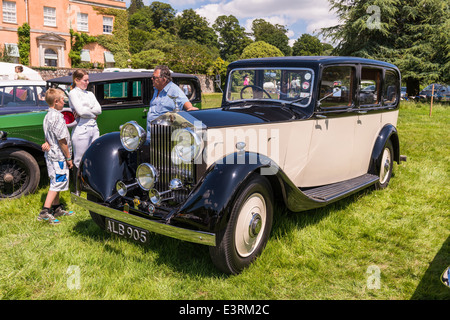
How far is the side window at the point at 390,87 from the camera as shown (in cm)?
527

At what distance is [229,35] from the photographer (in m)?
72.4

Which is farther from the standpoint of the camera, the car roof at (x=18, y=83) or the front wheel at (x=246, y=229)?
the car roof at (x=18, y=83)

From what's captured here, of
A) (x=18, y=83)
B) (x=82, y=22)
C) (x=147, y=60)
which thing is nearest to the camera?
(x=18, y=83)

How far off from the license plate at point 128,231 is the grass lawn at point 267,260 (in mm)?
294

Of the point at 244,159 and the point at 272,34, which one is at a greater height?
the point at 272,34

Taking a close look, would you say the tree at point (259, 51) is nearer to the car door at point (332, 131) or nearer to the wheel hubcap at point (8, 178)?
the car door at point (332, 131)

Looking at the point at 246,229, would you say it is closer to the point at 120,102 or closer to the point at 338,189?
the point at 338,189

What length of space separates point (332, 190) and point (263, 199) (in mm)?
1340

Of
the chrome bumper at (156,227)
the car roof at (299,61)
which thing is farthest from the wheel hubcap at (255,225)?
the car roof at (299,61)

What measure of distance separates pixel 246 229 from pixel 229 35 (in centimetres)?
7403

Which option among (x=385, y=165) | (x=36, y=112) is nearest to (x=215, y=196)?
(x=385, y=165)

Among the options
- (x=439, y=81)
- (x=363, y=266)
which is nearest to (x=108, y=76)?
(x=363, y=266)
